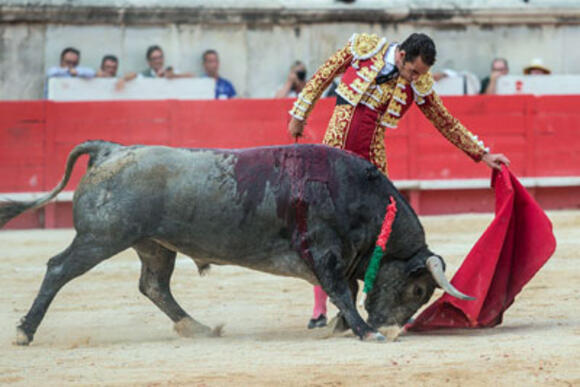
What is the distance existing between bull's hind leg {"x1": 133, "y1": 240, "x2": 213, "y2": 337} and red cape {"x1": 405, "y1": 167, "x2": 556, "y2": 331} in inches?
37.5

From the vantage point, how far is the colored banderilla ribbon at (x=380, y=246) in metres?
5.00

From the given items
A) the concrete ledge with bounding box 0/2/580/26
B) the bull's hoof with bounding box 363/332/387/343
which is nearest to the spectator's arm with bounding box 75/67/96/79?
the concrete ledge with bounding box 0/2/580/26

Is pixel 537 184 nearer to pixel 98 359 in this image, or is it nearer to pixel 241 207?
pixel 241 207

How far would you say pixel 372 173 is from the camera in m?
5.01

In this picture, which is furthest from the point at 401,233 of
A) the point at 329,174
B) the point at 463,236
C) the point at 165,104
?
the point at 165,104

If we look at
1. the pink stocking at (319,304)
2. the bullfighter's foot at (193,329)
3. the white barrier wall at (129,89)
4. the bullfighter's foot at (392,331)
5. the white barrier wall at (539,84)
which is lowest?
the bullfighter's foot at (193,329)

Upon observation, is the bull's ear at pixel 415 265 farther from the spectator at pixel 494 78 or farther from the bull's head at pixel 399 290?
the spectator at pixel 494 78

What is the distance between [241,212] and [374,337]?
75 cm

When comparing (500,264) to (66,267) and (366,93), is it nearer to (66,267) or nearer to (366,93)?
(366,93)

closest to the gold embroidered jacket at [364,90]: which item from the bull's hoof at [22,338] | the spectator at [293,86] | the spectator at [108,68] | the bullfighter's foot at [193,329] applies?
the bullfighter's foot at [193,329]

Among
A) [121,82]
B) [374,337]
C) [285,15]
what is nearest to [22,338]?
[374,337]

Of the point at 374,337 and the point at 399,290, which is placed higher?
the point at 399,290

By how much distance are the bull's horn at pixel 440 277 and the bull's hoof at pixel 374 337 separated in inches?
13.5

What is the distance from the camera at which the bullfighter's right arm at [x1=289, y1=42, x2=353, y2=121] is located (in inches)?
204
